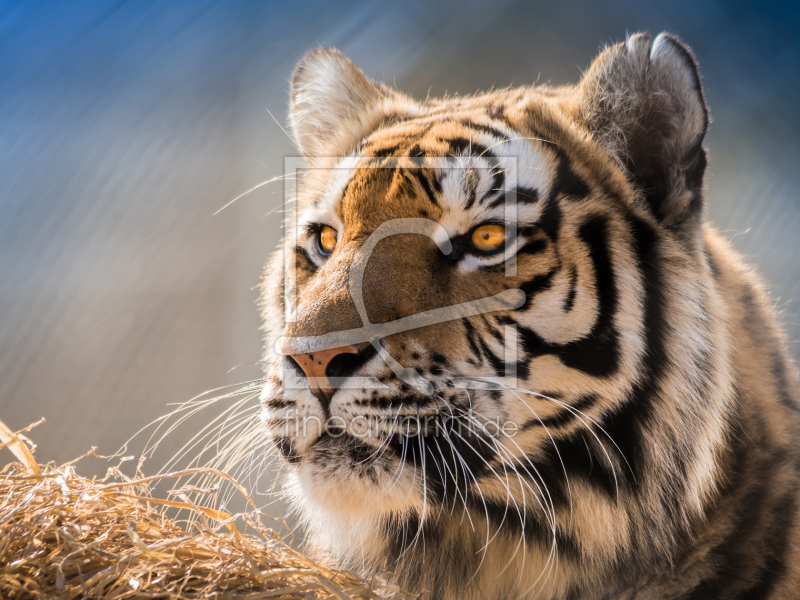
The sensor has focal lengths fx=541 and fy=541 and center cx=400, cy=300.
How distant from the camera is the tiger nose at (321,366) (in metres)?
0.60

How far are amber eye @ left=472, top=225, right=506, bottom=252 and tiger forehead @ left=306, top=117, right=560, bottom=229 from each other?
14 millimetres

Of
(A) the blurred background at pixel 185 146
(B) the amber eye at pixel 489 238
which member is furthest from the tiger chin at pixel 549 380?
(A) the blurred background at pixel 185 146

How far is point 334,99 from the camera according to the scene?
1098 mm

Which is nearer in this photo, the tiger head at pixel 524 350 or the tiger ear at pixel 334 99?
the tiger head at pixel 524 350

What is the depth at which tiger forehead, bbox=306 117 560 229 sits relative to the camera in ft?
2.31

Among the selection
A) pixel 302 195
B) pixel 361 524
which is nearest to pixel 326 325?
pixel 361 524

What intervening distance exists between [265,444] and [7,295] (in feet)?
4.25

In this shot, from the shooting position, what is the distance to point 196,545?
0.61m

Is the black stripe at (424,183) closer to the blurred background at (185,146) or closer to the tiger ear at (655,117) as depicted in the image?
the tiger ear at (655,117)

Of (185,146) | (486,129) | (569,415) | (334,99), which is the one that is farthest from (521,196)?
(185,146)

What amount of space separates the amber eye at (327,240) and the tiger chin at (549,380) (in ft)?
0.25

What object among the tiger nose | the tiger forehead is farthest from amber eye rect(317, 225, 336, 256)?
the tiger nose

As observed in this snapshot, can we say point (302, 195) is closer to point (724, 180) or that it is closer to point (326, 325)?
point (326, 325)

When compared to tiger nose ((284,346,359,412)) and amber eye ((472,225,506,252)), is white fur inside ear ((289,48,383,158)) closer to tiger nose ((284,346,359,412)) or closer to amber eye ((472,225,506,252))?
amber eye ((472,225,506,252))
